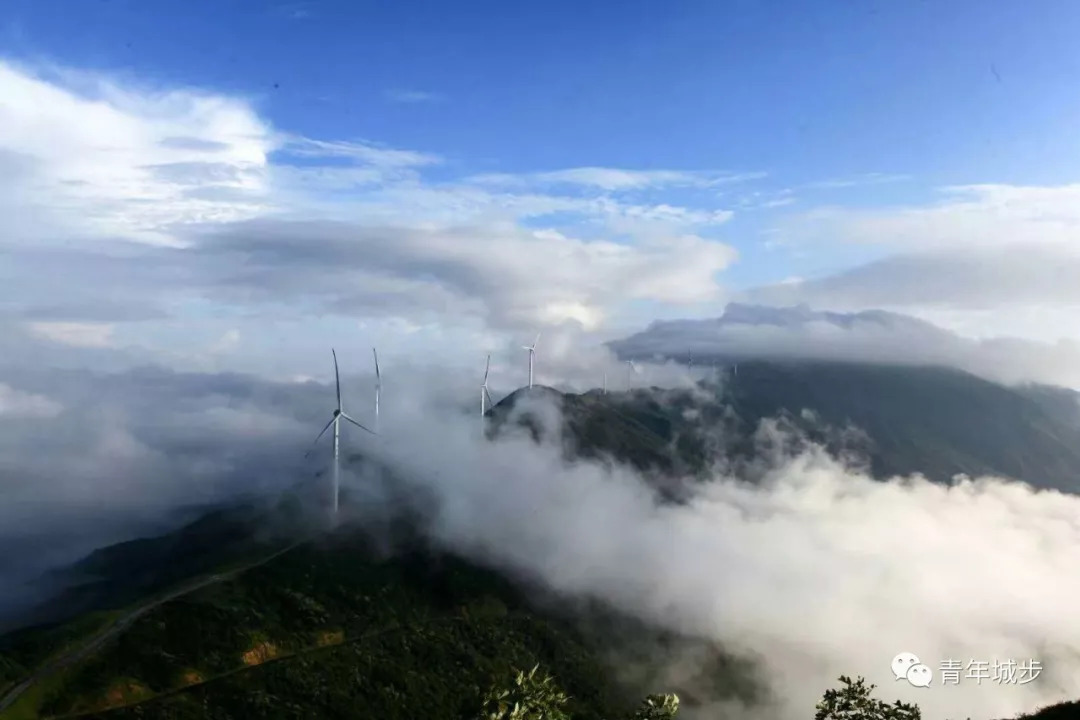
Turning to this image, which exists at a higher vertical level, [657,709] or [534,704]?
[534,704]

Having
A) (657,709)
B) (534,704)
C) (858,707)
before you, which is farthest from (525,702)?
(858,707)

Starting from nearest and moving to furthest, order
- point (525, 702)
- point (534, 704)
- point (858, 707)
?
point (858, 707) < point (525, 702) < point (534, 704)

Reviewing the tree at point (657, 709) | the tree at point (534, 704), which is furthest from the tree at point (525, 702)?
the tree at point (657, 709)

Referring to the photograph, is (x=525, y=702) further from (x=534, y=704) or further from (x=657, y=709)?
(x=657, y=709)

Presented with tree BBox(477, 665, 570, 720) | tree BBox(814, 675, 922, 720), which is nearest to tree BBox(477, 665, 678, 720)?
tree BBox(477, 665, 570, 720)

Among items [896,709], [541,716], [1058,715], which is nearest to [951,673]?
[1058,715]

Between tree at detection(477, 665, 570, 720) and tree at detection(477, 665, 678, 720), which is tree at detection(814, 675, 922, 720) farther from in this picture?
tree at detection(477, 665, 570, 720)

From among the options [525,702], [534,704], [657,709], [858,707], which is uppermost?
[858,707]

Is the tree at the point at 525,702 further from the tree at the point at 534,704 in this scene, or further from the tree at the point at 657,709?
the tree at the point at 657,709
